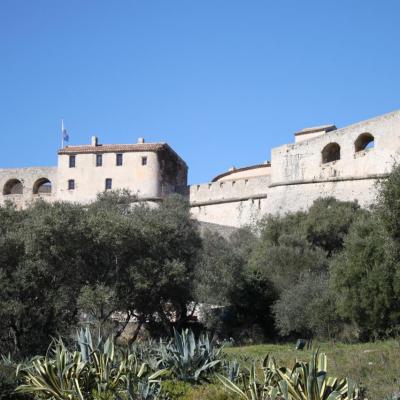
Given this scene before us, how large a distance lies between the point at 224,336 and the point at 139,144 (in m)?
24.9

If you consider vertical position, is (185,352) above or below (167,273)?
below

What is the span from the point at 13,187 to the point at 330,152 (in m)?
26.2

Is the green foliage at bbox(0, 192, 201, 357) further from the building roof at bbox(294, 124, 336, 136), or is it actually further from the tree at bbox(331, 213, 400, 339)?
the building roof at bbox(294, 124, 336, 136)

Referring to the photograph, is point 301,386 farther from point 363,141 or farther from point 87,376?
point 363,141

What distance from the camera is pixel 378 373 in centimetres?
1334

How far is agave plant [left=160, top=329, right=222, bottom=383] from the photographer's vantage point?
13016mm

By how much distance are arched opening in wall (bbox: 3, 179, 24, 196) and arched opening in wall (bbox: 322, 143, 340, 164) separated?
24317 mm

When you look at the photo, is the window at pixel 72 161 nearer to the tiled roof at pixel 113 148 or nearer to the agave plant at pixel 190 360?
the tiled roof at pixel 113 148

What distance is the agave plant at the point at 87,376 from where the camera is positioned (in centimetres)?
1233

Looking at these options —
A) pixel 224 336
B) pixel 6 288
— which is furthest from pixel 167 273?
pixel 6 288

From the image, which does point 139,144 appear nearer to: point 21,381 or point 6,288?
point 6,288

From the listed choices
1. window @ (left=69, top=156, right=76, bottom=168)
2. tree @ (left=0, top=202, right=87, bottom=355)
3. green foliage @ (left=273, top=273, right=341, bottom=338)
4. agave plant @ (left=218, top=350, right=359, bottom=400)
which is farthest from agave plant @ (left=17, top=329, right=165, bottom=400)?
window @ (left=69, top=156, right=76, bottom=168)

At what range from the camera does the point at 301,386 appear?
9.84m

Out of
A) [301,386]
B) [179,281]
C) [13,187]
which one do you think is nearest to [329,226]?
[179,281]
